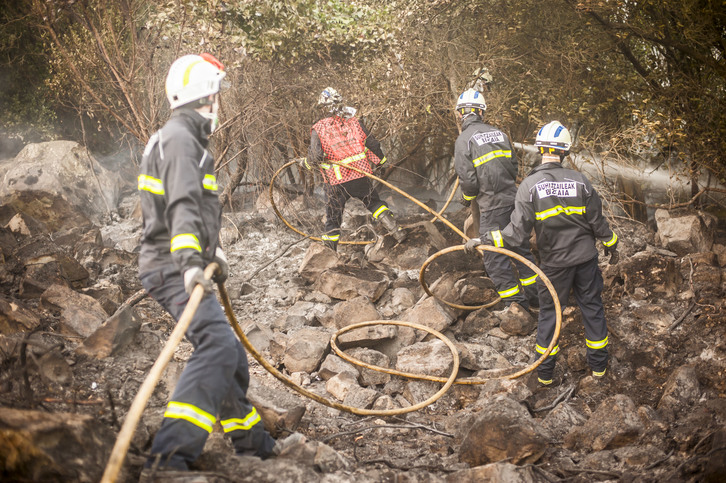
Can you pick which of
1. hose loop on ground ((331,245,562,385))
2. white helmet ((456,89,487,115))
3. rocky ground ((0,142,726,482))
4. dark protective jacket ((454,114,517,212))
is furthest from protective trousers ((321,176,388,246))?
hose loop on ground ((331,245,562,385))

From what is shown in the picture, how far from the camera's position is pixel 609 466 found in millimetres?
3332

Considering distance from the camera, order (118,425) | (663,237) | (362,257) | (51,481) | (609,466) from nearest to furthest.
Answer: (51,481), (118,425), (609,466), (663,237), (362,257)

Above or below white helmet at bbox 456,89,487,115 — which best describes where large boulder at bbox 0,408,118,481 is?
below

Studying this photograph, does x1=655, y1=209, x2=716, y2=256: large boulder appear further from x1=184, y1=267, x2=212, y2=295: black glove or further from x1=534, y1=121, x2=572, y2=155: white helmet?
x1=184, y1=267, x2=212, y2=295: black glove

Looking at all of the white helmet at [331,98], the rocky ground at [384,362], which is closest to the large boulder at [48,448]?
the rocky ground at [384,362]

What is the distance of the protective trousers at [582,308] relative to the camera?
14.7 ft

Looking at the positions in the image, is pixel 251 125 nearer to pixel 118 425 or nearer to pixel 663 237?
pixel 118 425

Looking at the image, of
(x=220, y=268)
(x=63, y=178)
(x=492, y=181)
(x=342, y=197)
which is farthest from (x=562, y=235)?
(x=63, y=178)

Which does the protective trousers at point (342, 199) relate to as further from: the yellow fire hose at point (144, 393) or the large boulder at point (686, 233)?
the yellow fire hose at point (144, 393)

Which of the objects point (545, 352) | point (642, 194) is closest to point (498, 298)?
point (545, 352)

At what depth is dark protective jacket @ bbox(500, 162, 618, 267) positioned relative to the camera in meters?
4.40

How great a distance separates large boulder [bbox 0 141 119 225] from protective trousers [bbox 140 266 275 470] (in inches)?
238

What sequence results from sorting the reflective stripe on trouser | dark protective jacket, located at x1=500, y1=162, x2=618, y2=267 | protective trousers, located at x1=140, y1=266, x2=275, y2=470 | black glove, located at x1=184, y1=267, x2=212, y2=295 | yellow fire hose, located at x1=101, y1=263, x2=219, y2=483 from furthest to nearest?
1. the reflective stripe on trouser
2. dark protective jacket, located at x1=500, y1=162, x2=618, y2=267
3. black glove, located at x1=184, y1=267, x2=212, y2=295
4. protective trousers, located at x1=140, y1=266, x2=275, y2=470
5. yellow fire hose, located at x1=101, y1=263, x2=219, y2=483

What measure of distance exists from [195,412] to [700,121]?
5.94m
